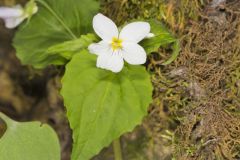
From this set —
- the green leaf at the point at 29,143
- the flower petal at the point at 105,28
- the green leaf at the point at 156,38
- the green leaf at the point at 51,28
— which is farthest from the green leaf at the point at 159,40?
the green leaf at the point at 29,143

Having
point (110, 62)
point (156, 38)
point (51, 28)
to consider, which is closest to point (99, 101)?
point (110, 62)

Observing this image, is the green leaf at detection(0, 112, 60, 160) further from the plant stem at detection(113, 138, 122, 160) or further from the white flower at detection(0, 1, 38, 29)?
the white flower at detection(0, 1, 38, 29)

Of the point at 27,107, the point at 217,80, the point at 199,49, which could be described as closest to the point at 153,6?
the point at 199,49

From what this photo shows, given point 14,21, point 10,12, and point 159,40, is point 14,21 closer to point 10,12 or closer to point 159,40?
point 10,12

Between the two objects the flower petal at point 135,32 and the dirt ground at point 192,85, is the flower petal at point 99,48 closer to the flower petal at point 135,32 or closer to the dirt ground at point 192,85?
the flower petal at point 135,32

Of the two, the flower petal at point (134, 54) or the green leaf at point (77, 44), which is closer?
the flower petal at point (134, 54)

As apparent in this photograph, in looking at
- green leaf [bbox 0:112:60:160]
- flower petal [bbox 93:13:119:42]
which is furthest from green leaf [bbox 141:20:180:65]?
green leaf [bbox 0:112:60:160]

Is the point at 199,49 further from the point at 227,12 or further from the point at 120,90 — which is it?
the point at 120,90
